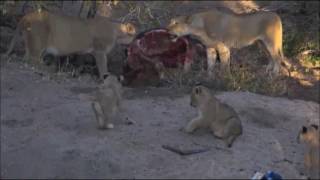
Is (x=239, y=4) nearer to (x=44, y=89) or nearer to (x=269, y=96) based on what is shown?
(x=269, y=96)

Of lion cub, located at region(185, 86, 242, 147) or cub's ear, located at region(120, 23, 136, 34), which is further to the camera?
cub's ear, located at region(120, 23, 136, 34)

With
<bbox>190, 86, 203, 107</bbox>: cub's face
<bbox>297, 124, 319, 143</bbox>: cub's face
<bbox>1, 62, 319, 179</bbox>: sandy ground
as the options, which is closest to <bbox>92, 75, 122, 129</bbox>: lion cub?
<bbox>1, 62, 319, 179</bbox>: sandy ground

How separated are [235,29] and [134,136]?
339 centimetres

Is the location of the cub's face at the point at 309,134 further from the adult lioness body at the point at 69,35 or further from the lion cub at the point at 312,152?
the adult lioness body at the point at 69,35

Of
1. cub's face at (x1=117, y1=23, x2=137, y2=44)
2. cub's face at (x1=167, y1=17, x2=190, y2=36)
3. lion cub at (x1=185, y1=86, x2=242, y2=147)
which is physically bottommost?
lion cub at (x1=185, y1=86, x2=242, y2=147)

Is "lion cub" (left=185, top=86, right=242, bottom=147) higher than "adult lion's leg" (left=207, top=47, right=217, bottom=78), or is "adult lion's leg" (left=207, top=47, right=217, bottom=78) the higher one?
"adult lion's leg" (left=207, top=47, right=217, bottom=78)

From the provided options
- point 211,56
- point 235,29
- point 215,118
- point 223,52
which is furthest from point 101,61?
point 215,118

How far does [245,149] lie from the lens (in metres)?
6.91

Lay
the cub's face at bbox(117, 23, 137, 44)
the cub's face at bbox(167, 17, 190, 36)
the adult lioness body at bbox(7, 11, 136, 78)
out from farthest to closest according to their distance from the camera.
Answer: the cub's face at bbox(117, 23, 137, 44), the cub's face at bbox(167, 17, 190, 36), the adult lioness body at bbox(7, 11, 136, 78)

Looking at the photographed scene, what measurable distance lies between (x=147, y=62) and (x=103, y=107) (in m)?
2.52

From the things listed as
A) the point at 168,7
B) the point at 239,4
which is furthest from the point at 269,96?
the point at 239,4

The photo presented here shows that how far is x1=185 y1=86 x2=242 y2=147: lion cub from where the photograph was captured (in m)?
7.01

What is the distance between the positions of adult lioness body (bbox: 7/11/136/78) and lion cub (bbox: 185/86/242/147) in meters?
2.64

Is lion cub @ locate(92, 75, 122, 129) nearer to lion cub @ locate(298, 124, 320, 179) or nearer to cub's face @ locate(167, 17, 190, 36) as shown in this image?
lion cub @ locate(298, 124, 320, 179)
